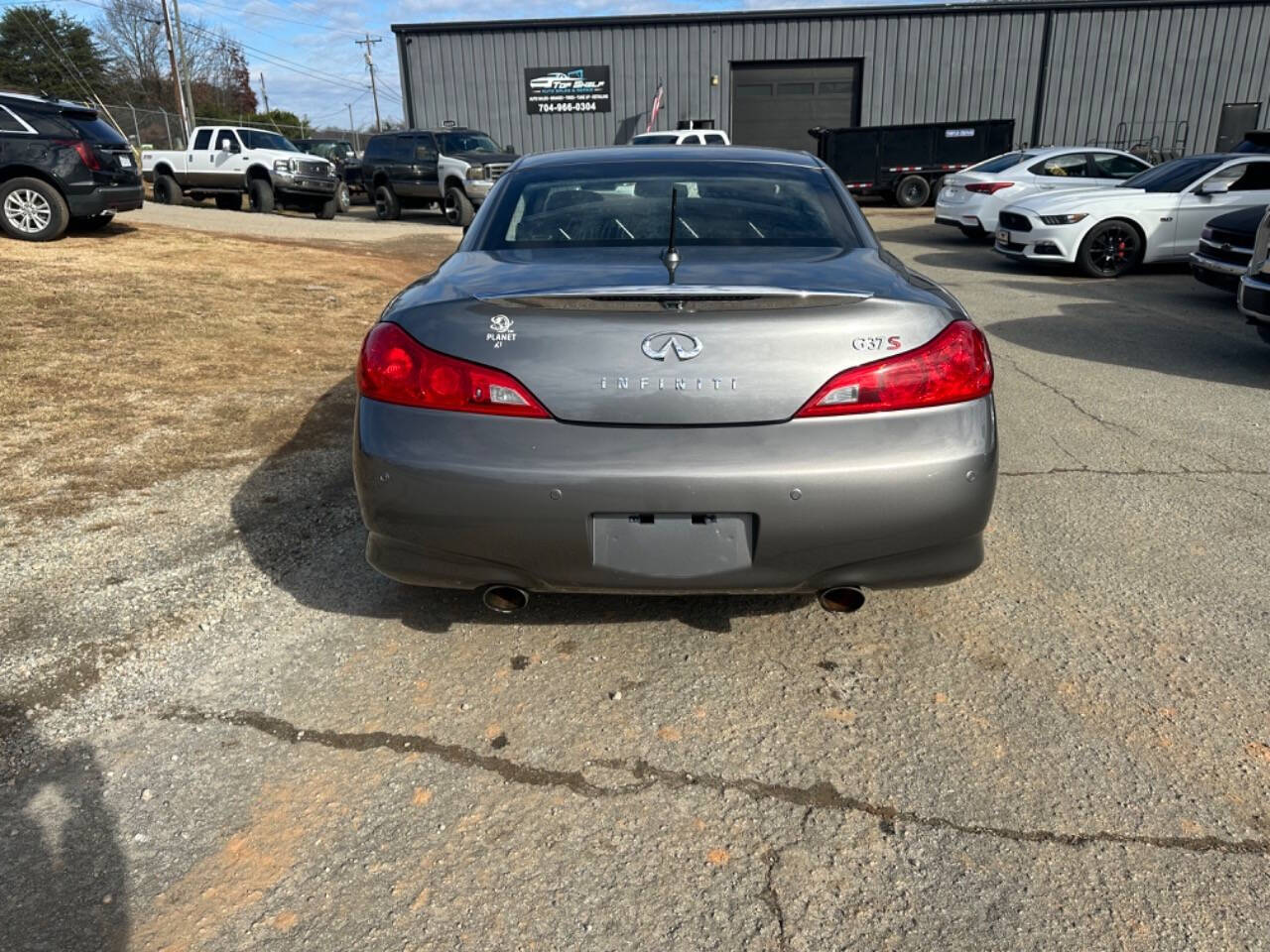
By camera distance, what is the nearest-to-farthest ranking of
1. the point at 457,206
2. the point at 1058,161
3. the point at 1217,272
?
the point at 1217,272 → the point at 1058,161 → the point at 457,206

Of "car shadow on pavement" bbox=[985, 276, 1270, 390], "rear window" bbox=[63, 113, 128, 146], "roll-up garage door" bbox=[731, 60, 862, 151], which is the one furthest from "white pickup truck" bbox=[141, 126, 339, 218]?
"car shadow on pavement" bbox=[985, 276, 1270, 390]

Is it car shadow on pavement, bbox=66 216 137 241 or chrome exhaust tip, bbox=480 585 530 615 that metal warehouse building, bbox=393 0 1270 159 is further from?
chrome exhaust tip, bbox=480 585 530 615

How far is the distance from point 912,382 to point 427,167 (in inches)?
751

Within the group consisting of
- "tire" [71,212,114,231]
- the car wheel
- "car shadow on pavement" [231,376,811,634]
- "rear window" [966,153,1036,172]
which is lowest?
"car shadow on pavement" [231,376,811,634]

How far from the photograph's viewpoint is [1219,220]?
8.77 m

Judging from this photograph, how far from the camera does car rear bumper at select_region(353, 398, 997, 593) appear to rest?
2439mm

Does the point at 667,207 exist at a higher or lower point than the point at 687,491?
higher

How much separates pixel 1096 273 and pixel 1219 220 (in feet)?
10.00

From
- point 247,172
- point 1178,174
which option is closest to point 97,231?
point 247,172

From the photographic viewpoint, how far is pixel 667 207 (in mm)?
3416

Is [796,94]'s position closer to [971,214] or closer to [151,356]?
[971,214]

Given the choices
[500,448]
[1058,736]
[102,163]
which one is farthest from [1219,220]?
[102,163]

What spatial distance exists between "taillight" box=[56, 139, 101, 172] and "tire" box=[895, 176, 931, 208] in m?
18.0

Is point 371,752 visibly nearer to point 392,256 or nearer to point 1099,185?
point 392,256
